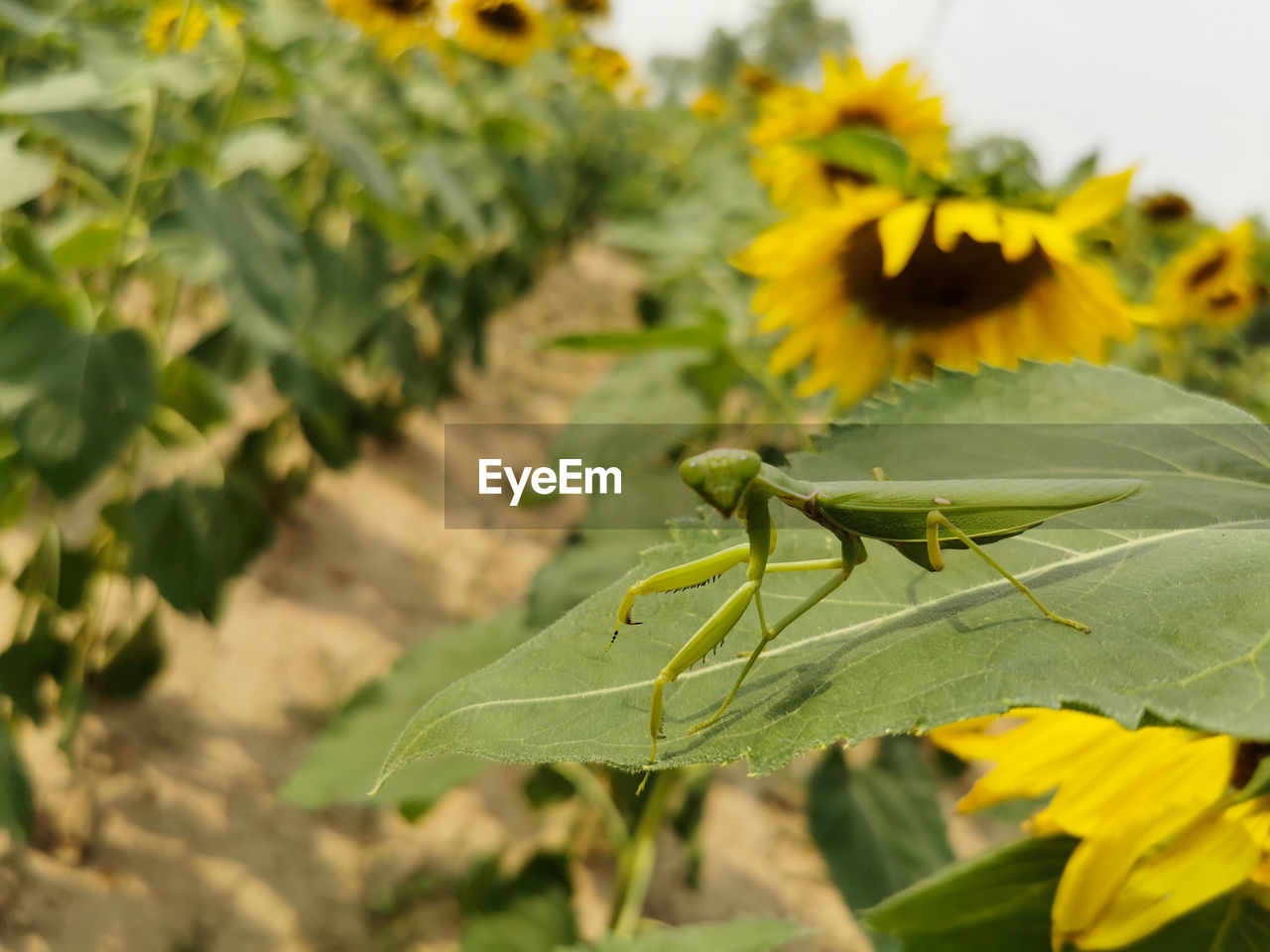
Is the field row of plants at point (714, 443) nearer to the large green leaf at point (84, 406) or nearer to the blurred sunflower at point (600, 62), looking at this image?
the large green leaf at point (84, 406)

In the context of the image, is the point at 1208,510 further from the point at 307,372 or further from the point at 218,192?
the point at 307,372

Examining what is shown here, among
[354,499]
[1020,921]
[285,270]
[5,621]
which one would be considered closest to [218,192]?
[285,270]

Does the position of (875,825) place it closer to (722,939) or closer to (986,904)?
(722,939)

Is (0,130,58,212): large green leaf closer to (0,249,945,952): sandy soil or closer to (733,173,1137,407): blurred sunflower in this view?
(0,249,945,952): sandy soil

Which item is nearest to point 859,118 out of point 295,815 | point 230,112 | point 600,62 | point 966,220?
point 966,220

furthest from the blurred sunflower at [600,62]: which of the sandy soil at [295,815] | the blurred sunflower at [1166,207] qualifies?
the blurred sunflower at [1166,207]

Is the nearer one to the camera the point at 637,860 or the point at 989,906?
the point at 989,906
